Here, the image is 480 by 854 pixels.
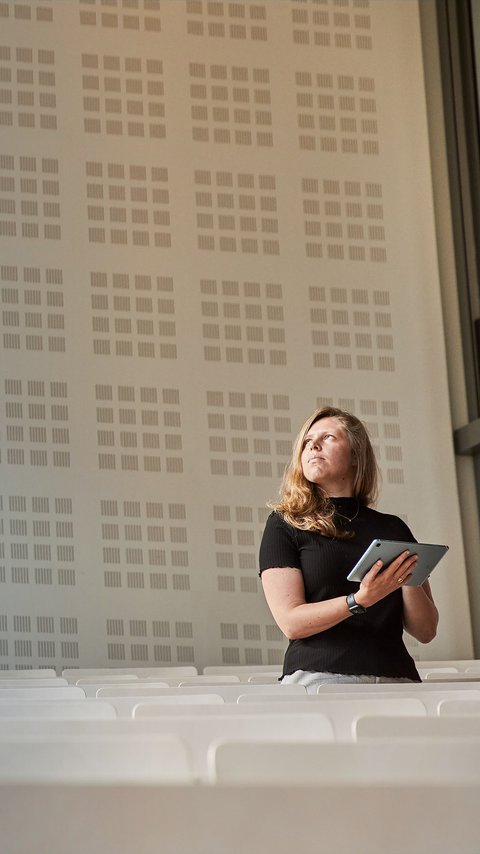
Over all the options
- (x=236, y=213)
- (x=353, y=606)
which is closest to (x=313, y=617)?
(x=353, y=606)

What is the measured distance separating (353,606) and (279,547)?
0.35m

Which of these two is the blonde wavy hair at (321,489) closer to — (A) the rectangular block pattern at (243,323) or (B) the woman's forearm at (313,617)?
(B) the woman's forearm at (313,617)

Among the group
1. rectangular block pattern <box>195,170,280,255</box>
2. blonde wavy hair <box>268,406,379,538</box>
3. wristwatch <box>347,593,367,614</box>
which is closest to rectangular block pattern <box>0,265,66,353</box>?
rectangular block pattern <box>195,170,280,255</box>

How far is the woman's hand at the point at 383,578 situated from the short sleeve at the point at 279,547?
1.06ft

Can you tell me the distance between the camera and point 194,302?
29.2 ft

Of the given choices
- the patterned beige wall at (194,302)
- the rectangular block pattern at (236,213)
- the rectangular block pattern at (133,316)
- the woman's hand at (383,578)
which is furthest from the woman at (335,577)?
the rectangular block pattern at (236,213)

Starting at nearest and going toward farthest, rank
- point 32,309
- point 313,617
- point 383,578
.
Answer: point 383,578 < point 313,617 < point 32,309

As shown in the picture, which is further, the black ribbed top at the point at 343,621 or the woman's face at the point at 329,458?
the woman's face at the point at 329,458

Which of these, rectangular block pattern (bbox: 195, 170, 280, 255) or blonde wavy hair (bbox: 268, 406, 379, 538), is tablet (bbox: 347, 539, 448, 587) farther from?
rectangular block pattern (bbox: 195, 170, 280, 255)

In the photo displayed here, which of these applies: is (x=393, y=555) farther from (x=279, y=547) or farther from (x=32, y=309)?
(x=32, y=309)

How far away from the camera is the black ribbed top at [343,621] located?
12.2 ft

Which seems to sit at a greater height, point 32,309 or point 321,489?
point 32,309

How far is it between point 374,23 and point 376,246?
1910 millimetres

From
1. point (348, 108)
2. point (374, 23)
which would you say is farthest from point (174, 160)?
point (374, 23)
